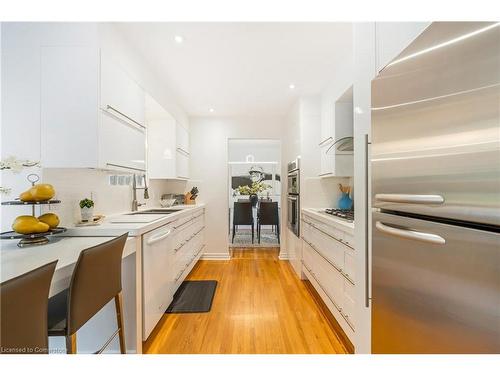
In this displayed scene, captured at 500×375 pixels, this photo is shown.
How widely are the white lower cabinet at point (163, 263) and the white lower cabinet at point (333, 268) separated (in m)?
1.47

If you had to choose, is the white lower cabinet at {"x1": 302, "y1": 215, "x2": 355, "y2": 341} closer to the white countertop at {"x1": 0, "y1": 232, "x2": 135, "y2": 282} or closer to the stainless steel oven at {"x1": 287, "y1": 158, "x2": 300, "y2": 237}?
the stainless steel oven at {"x1": 287, "y1": 158, "x2": 300, "y2": 237}


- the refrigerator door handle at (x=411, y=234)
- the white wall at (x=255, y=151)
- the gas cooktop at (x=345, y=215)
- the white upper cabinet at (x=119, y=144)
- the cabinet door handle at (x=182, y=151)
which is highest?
the white wall at (x=255, y=151)

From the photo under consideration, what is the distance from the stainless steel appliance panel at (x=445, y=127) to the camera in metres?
0.55

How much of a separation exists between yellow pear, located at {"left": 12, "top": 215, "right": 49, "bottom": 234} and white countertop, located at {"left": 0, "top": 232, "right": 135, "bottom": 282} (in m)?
0.09

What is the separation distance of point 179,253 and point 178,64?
2.02 metres

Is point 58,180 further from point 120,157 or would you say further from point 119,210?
point 119,210

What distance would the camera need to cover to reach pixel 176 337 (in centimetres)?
188

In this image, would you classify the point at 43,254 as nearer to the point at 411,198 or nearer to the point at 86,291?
the point at 86,291

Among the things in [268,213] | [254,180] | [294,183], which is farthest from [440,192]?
[254,180]

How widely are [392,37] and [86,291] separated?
1.84 metres

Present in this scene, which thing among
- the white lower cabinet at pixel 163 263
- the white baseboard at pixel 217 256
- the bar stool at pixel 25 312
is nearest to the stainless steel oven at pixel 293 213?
the white baseboard at pixel 217 256

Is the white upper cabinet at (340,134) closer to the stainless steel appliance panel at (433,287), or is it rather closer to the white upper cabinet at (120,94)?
the stainless steel appliance panel at (433,287)

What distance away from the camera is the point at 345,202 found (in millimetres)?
2895

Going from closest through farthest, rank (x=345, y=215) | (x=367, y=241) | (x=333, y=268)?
(x=367, y=241) < (x=333, y=268) < (x=345, y=215)
